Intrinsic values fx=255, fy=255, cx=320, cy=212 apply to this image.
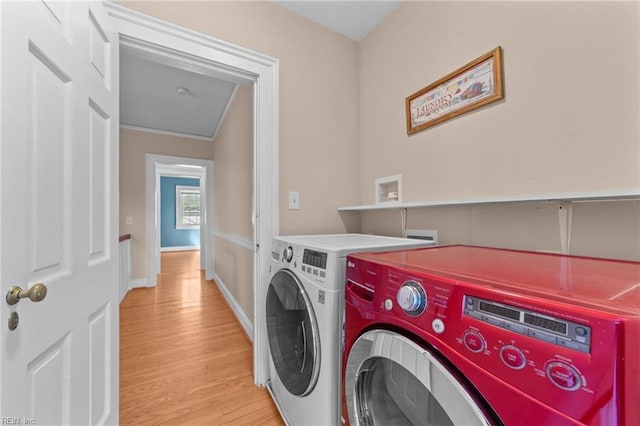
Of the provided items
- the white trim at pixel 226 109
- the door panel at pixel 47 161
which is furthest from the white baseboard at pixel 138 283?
the door panel at pixel 47 161

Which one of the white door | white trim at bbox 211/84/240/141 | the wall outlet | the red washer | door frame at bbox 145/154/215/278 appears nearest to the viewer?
the red washer

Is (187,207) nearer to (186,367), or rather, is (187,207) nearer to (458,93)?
(186,367)

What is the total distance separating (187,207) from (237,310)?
6203 millimetres

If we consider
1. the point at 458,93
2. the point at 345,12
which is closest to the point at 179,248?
the point at 345,12

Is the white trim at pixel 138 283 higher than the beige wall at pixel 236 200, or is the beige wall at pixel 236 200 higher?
the beige wall at pixel 236 200

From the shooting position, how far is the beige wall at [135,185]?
12.4 ft

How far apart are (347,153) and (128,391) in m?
2.11

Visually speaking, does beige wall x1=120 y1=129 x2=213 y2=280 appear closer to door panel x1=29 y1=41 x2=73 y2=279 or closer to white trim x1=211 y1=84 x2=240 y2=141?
white trim x1=211 y1=84 x2=240 y2=141

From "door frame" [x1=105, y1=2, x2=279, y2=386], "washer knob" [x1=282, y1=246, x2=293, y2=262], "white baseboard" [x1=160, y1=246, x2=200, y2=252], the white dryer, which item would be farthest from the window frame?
"washer knob" [x1=282, y1=246, x2=293, y2=262]

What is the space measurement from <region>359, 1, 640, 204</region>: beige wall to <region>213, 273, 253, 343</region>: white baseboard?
1.76m

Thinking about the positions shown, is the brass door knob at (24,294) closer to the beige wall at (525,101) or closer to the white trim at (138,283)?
the beige wall at (525,101)

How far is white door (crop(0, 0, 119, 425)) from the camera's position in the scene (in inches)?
24.6

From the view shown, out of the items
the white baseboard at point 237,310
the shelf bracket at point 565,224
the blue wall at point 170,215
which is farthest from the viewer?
the blue wall at point 170,215

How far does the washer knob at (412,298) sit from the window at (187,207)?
8.24m
